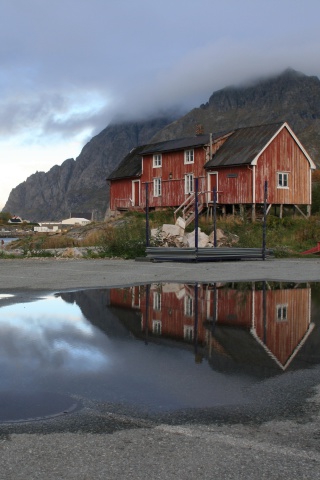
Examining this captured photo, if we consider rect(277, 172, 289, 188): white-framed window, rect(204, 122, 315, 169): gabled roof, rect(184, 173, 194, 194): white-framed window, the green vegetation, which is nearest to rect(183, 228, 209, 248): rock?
the green vegetation

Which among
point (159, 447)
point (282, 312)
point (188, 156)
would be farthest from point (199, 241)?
point (159, 447)

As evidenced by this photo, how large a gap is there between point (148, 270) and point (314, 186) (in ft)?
119

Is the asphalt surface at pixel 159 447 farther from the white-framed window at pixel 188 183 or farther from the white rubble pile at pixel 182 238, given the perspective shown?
the white-framed window at pixel 188 183

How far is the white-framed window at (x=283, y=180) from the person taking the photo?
4481cm

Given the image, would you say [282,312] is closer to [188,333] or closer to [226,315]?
[226,315]

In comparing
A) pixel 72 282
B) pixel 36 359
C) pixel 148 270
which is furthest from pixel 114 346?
pixel 148 270

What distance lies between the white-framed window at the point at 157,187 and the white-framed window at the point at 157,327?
134 ft

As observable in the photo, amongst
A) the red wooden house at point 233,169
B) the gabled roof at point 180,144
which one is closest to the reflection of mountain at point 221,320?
the red wooden house at point 233,169

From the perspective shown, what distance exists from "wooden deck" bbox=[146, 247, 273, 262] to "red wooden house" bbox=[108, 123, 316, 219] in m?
13.4

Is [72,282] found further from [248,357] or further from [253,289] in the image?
[248,357]

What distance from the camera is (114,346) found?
27.2ft

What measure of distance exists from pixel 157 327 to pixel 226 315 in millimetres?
1768

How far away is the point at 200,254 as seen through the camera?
26.2 meters

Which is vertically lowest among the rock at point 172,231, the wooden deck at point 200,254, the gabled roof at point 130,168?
the wooden deck at point 200,254
